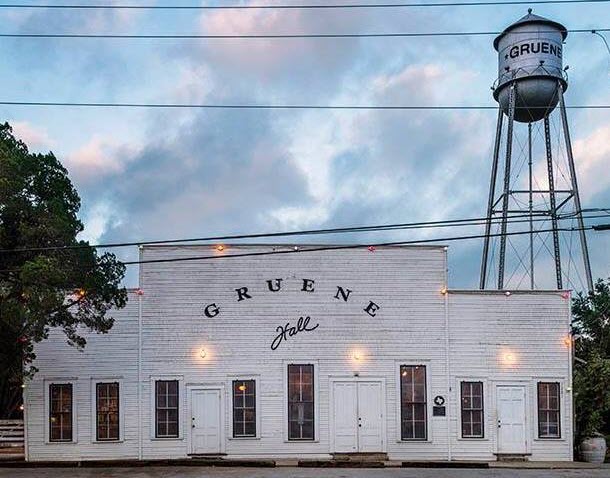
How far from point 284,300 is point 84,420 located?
6704 millimetres

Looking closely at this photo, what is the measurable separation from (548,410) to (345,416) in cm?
600

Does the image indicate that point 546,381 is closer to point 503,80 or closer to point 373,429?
point 373,429

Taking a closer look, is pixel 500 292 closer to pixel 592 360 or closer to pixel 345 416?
pixel 592 360

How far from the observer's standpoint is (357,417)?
862 inches

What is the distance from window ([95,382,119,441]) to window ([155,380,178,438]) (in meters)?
1.17

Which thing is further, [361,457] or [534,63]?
[534,63]

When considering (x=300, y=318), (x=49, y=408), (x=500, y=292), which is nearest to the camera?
(x=49, y=408)

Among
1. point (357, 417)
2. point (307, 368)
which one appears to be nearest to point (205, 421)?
point (307, 368)

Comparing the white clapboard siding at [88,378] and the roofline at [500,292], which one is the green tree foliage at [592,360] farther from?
the white clapboard siding at [88,378]

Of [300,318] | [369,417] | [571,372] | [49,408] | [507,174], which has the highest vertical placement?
[507,174]

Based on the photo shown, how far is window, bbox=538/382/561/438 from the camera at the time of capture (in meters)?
22.2

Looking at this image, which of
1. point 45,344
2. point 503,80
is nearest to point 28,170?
point 45,344

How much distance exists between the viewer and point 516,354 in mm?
22375

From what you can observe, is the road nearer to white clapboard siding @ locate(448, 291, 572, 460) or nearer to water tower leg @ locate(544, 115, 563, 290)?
white clapboard siding @ locate(448, 291, 572, 460)
